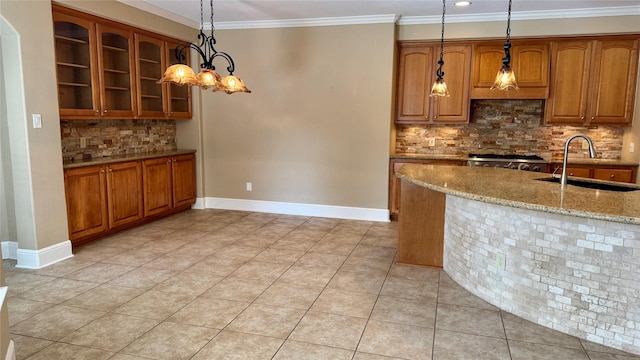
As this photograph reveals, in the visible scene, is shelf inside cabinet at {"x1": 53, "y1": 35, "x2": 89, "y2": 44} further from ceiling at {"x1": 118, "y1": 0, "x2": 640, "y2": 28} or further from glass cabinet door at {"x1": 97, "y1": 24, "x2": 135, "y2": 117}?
ceiling at {"x1": 118, "y1": 0, "x2": 640, "y2": 28}

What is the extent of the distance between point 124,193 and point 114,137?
82cm

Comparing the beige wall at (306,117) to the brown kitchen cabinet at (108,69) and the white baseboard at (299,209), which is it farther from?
the brown kitchen cabinet at (108,69)

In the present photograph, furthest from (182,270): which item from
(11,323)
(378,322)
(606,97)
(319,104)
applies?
(606,97)

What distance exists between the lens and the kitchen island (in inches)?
92.9

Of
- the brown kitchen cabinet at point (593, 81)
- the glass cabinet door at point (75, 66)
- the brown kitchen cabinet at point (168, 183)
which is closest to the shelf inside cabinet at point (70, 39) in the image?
the glass cabinet door at point (75, 66)

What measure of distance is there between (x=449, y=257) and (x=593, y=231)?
1267 millimetres

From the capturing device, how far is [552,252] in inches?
102

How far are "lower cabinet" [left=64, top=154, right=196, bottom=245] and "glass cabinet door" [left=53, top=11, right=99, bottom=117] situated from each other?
62 centimetres

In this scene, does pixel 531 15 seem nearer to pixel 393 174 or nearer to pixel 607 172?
pixel 607 172

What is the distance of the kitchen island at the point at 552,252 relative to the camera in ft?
7.74

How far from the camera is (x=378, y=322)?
275cm

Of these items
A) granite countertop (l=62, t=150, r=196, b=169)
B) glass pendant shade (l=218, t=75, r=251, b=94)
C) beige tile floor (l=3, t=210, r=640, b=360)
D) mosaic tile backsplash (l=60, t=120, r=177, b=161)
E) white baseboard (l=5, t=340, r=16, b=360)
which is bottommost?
beige tile floor (l=3, t=210, r=640, b=360)

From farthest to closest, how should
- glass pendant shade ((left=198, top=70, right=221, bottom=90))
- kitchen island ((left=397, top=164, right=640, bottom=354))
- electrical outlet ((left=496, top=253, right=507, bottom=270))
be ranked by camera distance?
1. glass pendant shade ((left=198, top=70, right=221, bottom=90))
2. electrical outlet ((left=496, top=253, right=507, bottom=270))
3. kitchen island ((left=397, top=164, right=640, bottom=354))

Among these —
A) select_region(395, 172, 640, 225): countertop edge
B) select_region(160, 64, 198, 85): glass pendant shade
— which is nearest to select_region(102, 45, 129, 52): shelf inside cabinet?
select_region(160, 64, 198, 85): glass pendant shade
